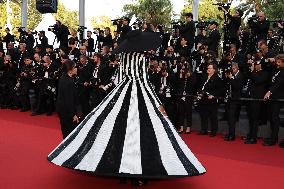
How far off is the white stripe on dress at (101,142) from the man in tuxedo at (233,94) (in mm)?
4140

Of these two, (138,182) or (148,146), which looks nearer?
(148,146)

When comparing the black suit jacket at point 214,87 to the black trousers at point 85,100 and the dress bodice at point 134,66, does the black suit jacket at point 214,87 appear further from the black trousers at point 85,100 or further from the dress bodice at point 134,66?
the dress bodice at point 134,66

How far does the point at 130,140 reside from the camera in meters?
4.18

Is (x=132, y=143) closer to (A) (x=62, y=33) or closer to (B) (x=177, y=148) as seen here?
(B) (x=177, y=148)

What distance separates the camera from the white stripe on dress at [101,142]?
4.15 metres

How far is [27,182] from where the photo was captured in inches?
184

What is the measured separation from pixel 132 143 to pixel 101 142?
0.33 m

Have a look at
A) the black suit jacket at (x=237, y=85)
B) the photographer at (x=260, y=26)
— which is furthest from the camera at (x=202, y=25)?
the black suit jacket at (x=237, y=85)

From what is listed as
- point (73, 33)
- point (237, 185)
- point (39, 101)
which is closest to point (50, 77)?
point (39, 101)

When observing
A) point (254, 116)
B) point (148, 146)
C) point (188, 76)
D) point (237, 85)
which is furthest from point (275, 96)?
point (148, 146)

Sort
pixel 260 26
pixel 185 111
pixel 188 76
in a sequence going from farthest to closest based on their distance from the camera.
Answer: pixel 260 26 → pixel 185 111 → pixel 188 76

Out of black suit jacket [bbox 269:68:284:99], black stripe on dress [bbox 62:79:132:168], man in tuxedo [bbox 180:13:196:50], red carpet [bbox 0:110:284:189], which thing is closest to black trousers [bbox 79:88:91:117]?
red carpet [bbox 0:110:284:189]

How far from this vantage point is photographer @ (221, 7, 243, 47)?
36.7 ft

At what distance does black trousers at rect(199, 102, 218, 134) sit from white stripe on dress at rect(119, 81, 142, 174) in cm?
432
